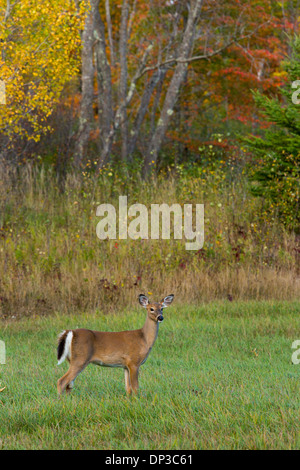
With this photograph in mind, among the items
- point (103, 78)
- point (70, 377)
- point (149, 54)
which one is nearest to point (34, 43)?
point (103, 78)

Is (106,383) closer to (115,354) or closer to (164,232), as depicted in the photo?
(115,354)

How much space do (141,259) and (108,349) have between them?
6856 mm

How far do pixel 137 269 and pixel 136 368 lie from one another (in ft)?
21.5

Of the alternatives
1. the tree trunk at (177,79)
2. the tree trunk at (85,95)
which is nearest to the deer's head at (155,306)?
the tree trunk at (85,95)

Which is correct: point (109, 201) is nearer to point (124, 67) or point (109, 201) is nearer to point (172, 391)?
point (124, 67)

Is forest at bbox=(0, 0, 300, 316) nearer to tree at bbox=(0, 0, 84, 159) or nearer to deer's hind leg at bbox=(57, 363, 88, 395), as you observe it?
tree at bbox=(0, 0, 84, 159)

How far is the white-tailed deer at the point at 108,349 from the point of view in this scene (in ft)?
19.3

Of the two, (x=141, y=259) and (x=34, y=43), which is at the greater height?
(x=34, y=43)

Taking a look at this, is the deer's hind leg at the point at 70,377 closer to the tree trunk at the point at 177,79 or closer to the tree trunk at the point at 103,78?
the tree trunk at the point at 177,79

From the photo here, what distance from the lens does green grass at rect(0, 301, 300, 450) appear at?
15.8ft

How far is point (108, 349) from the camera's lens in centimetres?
603

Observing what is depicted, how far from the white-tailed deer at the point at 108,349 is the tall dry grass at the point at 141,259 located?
16.7 feet

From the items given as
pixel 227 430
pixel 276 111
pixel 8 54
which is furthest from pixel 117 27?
pixel 227 430

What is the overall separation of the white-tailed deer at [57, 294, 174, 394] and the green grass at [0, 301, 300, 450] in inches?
8.7
